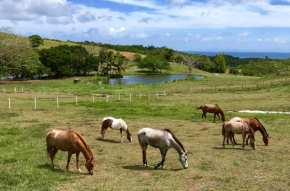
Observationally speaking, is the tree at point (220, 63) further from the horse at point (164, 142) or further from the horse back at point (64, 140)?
the horse back at point (64, 140)

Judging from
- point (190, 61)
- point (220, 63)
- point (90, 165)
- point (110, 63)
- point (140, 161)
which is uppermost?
point (190, 61)

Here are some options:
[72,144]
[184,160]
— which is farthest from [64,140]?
[184,160]

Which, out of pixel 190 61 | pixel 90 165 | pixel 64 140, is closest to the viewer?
pixel 90 165

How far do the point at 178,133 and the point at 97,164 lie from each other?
9.67m

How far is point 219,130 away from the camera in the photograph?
23.8 meters

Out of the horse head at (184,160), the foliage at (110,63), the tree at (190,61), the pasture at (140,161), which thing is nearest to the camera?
the pasture at (140,161)

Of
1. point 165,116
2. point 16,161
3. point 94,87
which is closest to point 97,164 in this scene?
point 16,161

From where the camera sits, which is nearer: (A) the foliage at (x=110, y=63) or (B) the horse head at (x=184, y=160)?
(B) the horse head at (x=184, y=160)

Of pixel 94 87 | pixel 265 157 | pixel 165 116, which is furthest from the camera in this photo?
pixel 94 87

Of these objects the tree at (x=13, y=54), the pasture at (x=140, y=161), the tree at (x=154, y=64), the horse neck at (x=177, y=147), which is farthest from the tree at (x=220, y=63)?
the horse neck at (x=177, y=147)

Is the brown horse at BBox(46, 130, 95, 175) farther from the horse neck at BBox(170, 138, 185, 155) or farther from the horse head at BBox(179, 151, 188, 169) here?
the horse head at BBox(179, 151, 188, 169)

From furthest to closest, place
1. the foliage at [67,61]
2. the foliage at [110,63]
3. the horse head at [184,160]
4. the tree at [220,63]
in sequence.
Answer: the tree at [220,63]
the foliage at [110,63]
the foliage at [67,61]
the horse head at [184,160]

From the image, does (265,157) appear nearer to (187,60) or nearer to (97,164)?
(97,164)

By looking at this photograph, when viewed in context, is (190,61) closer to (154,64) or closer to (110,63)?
(154,64)
